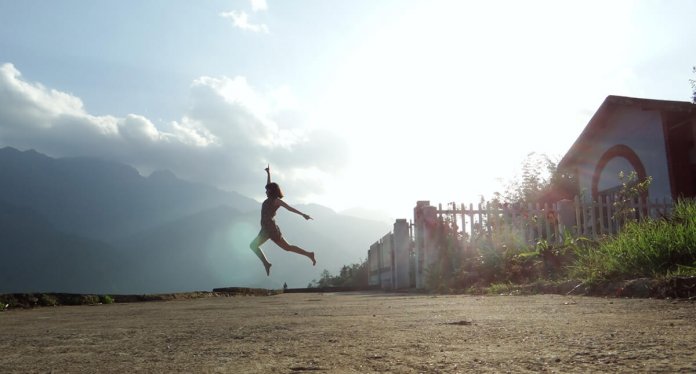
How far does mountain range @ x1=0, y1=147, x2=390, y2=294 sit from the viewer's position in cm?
12062

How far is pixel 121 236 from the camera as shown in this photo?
154500 mm

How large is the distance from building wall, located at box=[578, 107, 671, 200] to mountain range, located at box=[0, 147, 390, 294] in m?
95.7

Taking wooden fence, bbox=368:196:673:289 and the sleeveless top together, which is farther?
wooden fence, bbox=368:196:673:289

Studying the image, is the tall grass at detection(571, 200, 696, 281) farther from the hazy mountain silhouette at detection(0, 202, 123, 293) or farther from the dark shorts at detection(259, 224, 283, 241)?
the hazy mountain silhouette at detection(0, 202, 123, 293)

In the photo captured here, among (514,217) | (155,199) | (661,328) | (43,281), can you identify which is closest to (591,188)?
(514,217)

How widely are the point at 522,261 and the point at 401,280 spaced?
21.8ft

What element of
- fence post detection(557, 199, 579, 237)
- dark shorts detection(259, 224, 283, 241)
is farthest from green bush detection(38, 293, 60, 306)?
fence post detection(557, 199, 579, 237)

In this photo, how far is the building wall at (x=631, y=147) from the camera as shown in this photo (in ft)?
44.6

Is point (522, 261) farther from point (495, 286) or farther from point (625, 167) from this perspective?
point (625, 167)

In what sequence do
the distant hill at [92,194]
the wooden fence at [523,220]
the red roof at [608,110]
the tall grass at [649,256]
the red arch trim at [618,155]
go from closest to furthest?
the tall grass at [649,256], the wooden fence at [523,220], the red roof at [608,110], the red arch trim at [618,155], the distant hill at [92,194]

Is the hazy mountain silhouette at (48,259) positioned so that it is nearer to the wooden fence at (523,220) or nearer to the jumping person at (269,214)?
the wooden fence at (523,220)

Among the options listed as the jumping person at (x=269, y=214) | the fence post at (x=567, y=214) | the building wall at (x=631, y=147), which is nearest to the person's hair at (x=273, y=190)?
the jumping person at (x=269, y=214)

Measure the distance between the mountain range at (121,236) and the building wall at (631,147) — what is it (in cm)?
9566

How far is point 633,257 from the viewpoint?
561 cm
